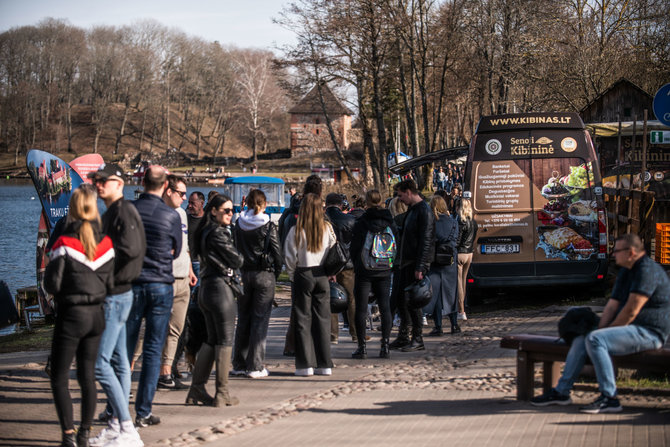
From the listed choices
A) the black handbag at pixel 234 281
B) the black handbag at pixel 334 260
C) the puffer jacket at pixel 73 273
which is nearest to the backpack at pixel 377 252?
the black handbag at pixel 334 260

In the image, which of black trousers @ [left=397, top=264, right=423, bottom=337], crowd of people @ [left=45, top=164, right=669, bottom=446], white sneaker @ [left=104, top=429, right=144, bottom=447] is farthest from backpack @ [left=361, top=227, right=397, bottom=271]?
white sneaker @ [left=104, top=429, right=144, bottom=447]

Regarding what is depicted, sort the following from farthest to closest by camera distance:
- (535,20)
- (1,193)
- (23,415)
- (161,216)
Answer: (1,193)
(535,20)
(23,415)
(161,216)

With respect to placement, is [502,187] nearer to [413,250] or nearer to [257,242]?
[413,250]

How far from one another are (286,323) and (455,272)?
300cm

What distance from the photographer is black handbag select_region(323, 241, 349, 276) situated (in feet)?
28.2

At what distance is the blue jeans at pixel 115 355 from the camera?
6023mm

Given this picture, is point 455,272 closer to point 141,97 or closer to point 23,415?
point 23,415

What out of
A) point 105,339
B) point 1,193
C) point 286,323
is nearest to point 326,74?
point 286,323

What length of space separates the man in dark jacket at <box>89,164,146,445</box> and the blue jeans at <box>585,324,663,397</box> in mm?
3487

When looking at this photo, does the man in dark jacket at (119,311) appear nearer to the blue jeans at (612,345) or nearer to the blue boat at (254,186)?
the blue jeans at (612,345)

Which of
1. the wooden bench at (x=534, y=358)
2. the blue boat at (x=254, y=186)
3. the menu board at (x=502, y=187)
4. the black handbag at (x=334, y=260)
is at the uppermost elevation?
the blue boat at (x=254, y=186)

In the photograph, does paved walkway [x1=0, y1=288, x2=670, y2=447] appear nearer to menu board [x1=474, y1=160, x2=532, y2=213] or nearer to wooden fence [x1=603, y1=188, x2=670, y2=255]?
menu board [x1=474, y1=160, x2=532, y2=213]

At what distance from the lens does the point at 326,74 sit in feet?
113

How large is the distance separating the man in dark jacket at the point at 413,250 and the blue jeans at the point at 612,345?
131 inches
